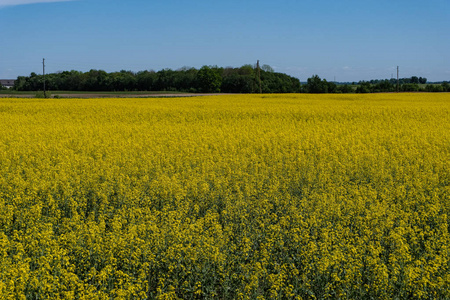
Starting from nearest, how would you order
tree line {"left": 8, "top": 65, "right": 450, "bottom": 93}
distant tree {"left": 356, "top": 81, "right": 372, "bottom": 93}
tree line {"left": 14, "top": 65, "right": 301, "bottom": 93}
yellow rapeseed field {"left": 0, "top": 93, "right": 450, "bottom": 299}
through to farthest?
yellow rapeseed field {"left": 0, "top": 93, "right": 450, "bottom": 299} → distant tree {"left": 356, "top": 81, "right": 372, "bottom": 93} → tree line {"left": 8, "top": 65, "right": 450, "bottom": 93} → tree line {"left": 14, "top": 65, "right": 301, "bottom": 93}

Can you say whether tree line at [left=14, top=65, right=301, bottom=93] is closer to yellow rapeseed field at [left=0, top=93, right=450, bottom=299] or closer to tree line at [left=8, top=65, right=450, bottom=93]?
tree line at [left=8, top=65, right=450, bottom=93]

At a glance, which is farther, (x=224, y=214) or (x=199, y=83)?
(x=199, y=83)

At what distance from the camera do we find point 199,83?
8819 cm

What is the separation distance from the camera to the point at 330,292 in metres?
6.43

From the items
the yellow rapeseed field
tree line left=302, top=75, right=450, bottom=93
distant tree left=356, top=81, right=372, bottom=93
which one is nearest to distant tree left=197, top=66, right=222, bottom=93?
tree line left=302, top=75, right=450, bottom=93

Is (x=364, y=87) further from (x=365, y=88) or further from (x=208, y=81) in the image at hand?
(x=208, y=81)

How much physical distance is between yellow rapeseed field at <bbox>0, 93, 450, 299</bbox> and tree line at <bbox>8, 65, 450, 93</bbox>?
185 feet

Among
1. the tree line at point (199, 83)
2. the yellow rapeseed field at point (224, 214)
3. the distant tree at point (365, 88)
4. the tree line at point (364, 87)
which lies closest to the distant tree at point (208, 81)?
the tree line at point (199, 83)

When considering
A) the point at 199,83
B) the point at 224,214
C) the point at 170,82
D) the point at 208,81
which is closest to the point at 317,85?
the point at 208,81

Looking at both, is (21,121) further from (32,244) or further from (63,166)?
(32,244)

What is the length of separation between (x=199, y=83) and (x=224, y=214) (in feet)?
265

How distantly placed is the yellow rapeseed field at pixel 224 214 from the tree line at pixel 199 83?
2214 inches

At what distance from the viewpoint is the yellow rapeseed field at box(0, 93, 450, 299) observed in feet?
20.3

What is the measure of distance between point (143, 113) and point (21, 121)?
769cm
